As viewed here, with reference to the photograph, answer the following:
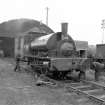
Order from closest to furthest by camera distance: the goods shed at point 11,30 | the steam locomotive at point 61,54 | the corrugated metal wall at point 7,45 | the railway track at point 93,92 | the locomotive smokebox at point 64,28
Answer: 1. the railway track at point 93,92
2. the steam locomotive at point 61,54
3. the locomotive smokebox at point 64,28
4. the goods shed at point 11,30
5. the corrugated metal wall at point 7,45

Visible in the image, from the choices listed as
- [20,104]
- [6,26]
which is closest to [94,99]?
[20,104]

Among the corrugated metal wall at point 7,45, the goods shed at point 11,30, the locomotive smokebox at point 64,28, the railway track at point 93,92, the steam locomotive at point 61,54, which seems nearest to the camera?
the railway track at point 93,92

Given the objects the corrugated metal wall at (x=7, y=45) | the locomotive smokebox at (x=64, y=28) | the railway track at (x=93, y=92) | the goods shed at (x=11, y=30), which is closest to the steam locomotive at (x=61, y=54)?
the locomotive smokebox at (x=64, y=28)

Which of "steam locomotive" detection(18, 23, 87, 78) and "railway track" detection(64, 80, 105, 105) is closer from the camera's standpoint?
"railway track" detection(64, 80, 105, 105)

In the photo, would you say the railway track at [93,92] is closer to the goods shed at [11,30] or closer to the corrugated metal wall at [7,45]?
the goods shed at [11,30]

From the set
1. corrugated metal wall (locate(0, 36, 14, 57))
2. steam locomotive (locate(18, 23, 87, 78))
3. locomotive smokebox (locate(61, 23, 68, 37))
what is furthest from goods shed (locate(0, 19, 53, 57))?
locomotive smokebox (locate(61, 23, 68, 37))

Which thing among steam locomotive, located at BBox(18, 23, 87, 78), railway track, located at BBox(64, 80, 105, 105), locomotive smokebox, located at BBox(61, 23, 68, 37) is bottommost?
railway track, located at BBox(64, 80, 105, 105)

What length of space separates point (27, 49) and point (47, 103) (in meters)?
7.45

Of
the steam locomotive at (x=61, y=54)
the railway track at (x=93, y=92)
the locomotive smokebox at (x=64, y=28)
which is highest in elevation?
the locomotive smokebox at (x=64, y=28)

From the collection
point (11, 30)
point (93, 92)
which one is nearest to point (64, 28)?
point (93, 92)

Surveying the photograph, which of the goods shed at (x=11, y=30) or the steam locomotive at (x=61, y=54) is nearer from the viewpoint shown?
the steam locomotive at (x=61, y=54)

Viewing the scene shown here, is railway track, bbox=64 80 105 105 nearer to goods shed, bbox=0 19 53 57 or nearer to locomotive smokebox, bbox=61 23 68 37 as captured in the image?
locomotive smokebox, bbox=61 23 68 37

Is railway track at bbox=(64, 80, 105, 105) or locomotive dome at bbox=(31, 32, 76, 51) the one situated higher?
locomotive dome at bbox=(31, 32, 76, 51)

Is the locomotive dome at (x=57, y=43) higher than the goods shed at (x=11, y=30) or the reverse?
the reverse
